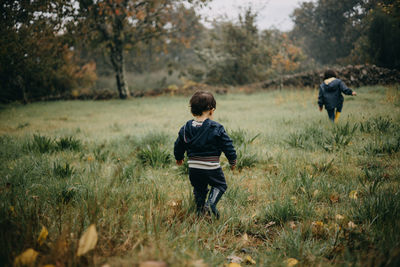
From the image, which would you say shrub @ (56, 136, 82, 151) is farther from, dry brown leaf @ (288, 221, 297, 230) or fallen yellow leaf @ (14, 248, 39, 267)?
dry brown leaf @ (288, 221, 297, 230)

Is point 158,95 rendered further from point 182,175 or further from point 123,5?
point 182,175

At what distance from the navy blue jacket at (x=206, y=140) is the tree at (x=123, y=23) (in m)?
14.1

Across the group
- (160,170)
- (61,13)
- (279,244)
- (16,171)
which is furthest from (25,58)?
(279,244)

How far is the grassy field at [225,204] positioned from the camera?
1.39 m

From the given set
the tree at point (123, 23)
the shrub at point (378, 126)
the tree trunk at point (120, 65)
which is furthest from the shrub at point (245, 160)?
the tree trunk at point (120, 65)

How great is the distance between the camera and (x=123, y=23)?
15688 mm

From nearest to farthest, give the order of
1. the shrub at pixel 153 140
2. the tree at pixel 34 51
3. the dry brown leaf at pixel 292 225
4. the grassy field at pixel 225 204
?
1. the grassy field at pixel 225 204
2. the dry brown leaf at pixel 292 225
3. the shrub at pixel 153 140
4. the tree at pixel 34 51

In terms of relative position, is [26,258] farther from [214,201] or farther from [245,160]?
[245,160]

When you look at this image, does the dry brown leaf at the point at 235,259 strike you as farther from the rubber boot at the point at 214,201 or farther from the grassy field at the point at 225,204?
the rubber boot at the point at 214,201

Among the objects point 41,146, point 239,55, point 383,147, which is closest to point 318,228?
point 383,147

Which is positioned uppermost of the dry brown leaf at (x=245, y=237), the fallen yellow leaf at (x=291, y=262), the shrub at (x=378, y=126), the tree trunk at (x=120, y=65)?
Answer: the tree trunk at (x=120, y=65)

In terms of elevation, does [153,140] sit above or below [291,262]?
above

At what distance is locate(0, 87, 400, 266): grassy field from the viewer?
139cm

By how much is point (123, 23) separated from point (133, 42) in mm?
1430
